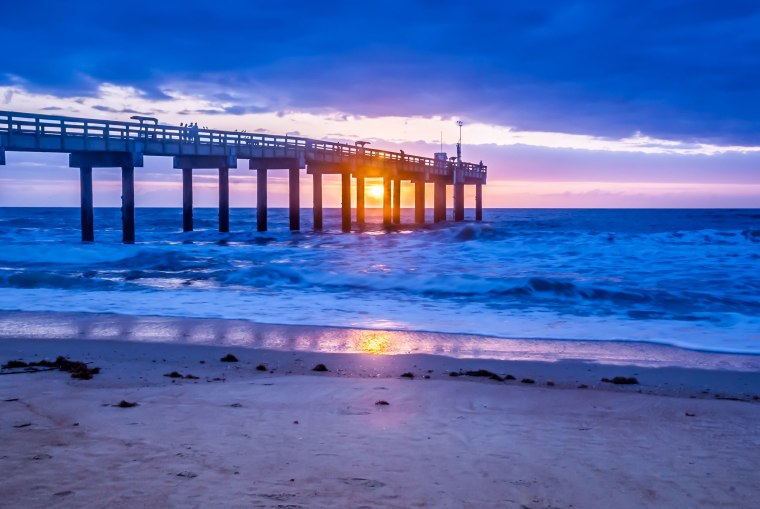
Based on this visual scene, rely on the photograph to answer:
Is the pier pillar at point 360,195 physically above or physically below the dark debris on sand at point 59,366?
above

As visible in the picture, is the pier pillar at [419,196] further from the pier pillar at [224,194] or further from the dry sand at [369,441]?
the dry sand at [369,441]

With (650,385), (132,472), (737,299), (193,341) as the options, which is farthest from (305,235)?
(132,472)

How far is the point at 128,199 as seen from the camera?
2441 centimetres

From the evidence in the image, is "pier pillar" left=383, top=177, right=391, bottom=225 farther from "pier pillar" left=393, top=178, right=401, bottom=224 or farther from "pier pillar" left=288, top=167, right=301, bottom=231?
"pier pillar" left=288, top=167, right=301, bottom=231

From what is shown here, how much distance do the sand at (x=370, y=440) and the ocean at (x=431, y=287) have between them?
12.6 ft

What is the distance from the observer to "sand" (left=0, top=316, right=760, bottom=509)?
3.30 metres

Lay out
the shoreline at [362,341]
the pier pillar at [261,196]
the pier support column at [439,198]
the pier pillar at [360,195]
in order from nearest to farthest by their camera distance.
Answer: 1. the shoreline at [362,341]
2. the pier pillar at [261,196]
3. the pier pillar at [360,195]
4. the pier support column at [439,198]

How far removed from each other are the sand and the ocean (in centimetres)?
383

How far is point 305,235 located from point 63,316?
81.3ft

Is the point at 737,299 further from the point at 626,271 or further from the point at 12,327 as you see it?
the point at 12,327

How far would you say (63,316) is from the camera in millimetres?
10492

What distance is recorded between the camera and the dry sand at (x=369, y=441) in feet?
10.8

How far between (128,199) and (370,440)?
73.7 feet

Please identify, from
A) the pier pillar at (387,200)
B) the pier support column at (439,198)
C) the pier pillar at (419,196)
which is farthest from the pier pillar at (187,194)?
the pier support column at (439,198)
